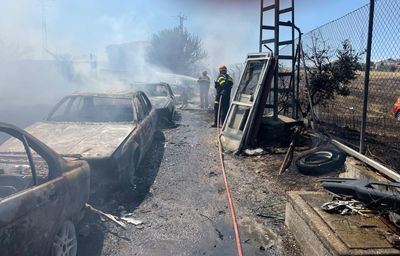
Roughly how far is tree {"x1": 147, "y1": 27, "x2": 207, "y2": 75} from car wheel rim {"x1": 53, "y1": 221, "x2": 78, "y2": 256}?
34705 mm

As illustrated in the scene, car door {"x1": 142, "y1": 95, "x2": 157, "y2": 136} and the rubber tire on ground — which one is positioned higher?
car door {"x1": 142, "y1": 95, "x2": 157, "y2": 136}

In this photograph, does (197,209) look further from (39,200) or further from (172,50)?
(172,50)

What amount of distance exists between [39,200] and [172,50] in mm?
36044

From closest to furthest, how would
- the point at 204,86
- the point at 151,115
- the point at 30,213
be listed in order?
the point at 30,213 < the point at 151,115 < the point at 204,86

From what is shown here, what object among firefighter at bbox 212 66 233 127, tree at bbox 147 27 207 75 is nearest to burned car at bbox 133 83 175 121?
firefighter at bbox 212 66 233 127

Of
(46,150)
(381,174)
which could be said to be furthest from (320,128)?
(46,150)

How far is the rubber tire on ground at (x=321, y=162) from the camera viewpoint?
547 cm

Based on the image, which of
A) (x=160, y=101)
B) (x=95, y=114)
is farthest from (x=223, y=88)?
(x=95, y=114)

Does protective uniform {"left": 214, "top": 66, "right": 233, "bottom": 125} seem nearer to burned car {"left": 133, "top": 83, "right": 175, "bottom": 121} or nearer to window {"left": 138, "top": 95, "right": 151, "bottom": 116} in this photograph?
burned car {"left": 133, "top": 83, "right": 175, "bottom": 121}

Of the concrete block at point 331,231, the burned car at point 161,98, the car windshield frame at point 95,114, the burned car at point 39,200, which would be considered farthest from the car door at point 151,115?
the concrete block at point 331,231

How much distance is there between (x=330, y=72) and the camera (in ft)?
25.6

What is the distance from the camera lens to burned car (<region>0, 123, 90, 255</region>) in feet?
7.80

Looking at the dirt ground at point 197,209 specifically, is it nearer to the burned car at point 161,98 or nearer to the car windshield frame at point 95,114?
the car windshield frame at point 95,114

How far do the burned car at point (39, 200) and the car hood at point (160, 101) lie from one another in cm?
700
